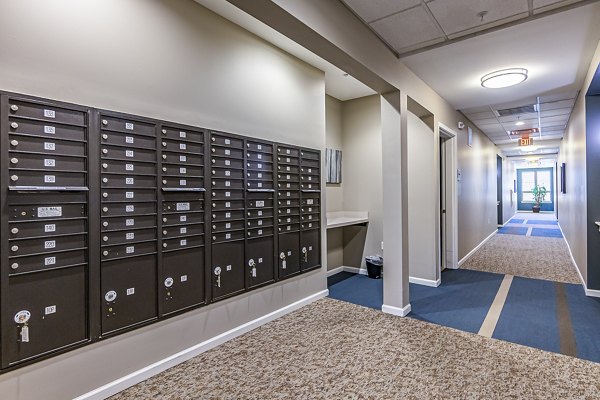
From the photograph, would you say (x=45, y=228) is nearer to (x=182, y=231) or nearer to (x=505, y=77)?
(x=182, y=231)

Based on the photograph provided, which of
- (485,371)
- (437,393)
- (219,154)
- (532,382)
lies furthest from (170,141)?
(532,382)

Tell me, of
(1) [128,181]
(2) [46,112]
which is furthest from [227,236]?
(2) [46,112]

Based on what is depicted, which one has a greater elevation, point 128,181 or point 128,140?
point 128,140

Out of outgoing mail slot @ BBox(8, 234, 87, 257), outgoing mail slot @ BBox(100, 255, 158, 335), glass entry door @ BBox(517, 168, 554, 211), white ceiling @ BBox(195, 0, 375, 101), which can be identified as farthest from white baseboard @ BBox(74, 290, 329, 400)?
glass entry door @ BBox(517, 168, 554, 211)

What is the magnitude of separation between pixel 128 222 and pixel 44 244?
430 mm

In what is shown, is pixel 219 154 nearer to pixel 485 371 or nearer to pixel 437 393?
pixel 437 393

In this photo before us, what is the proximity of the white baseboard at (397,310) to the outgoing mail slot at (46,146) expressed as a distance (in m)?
2.85

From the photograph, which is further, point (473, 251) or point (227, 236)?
point (473, 251)

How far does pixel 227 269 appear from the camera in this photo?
263 cm

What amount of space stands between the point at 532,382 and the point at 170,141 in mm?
2809

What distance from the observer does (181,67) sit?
7.57ft

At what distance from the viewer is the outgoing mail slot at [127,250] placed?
74.9 inches

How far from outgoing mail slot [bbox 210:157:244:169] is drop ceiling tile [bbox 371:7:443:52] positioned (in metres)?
1.51

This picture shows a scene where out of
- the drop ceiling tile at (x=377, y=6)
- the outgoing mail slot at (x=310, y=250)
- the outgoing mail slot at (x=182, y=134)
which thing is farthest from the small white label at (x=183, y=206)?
the drop ceiling tile at (x=377, y=6)
